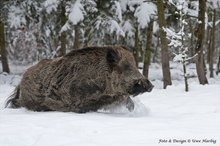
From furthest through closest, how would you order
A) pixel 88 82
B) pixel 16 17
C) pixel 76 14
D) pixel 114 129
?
pixel 16 17
pixel 76 14
pixel 88 82
pixel 114 129

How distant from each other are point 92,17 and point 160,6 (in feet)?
21.7

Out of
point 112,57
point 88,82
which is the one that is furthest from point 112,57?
point 88,82

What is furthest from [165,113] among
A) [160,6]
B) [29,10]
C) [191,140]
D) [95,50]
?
[29,10]

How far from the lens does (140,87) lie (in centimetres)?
579

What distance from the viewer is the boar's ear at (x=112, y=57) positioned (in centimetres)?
598

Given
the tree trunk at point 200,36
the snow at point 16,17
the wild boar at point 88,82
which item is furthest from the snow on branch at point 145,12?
the wild boar at point 88,82

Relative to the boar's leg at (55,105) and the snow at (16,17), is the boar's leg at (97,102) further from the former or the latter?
the snow at (16,17)

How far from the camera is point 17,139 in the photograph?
4051 mm

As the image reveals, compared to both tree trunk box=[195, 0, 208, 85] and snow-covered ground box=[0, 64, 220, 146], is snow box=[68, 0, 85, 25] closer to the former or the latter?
tree trunk box=[195, 0, 208, 85]

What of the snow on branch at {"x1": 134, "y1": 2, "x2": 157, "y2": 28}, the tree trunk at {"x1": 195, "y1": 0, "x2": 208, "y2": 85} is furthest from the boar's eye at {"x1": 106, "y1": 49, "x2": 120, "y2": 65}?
the snow on branch at {"x1": 134, "y1": 2, "x2": 157, "y2": 28}

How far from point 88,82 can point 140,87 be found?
782 millimetres

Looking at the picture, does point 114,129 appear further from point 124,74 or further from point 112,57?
point 112,57

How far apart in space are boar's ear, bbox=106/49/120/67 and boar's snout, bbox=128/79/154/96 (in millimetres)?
457

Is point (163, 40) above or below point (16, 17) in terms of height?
below
